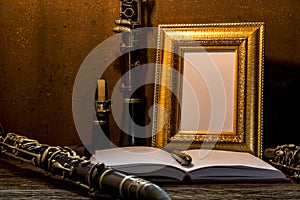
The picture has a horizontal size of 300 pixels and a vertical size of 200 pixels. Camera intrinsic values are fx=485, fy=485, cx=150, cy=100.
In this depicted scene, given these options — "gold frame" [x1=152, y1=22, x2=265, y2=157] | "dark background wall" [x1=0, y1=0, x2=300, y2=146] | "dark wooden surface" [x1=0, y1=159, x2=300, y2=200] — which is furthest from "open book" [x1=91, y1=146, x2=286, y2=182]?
"dark background wall" [x1=0, y1=0, x2=300, y2=146]

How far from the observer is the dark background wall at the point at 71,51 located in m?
1.18

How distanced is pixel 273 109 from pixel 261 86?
0.15 m

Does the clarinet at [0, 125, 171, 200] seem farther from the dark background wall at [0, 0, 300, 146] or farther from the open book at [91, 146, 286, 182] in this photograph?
the dark background wall at [0, 0, 300, 146]

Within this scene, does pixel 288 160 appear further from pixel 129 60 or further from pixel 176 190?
pixel 129 60

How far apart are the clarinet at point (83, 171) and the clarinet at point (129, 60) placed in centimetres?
24

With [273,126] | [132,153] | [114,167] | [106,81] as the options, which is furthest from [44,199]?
[273,126]

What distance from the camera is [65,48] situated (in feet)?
3.99

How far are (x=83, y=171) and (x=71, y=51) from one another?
0.49 meters

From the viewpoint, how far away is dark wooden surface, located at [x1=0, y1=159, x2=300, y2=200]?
0.78m

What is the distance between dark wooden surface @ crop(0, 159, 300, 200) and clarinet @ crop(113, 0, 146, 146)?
0.28 meters

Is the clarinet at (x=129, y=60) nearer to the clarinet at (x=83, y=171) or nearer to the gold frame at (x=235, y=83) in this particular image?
the gold frame at (x=235, y=83)

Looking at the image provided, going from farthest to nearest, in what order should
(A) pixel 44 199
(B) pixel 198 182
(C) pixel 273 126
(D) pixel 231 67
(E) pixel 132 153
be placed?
(C) pixel 273 126
(D) pixel 231 67
(E) pixel 132 153
(B) pixel 198 182
(A) pixel 44 199

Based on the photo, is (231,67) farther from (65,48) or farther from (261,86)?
(65,48)

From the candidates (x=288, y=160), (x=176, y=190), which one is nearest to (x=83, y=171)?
(x=176, y=190)
